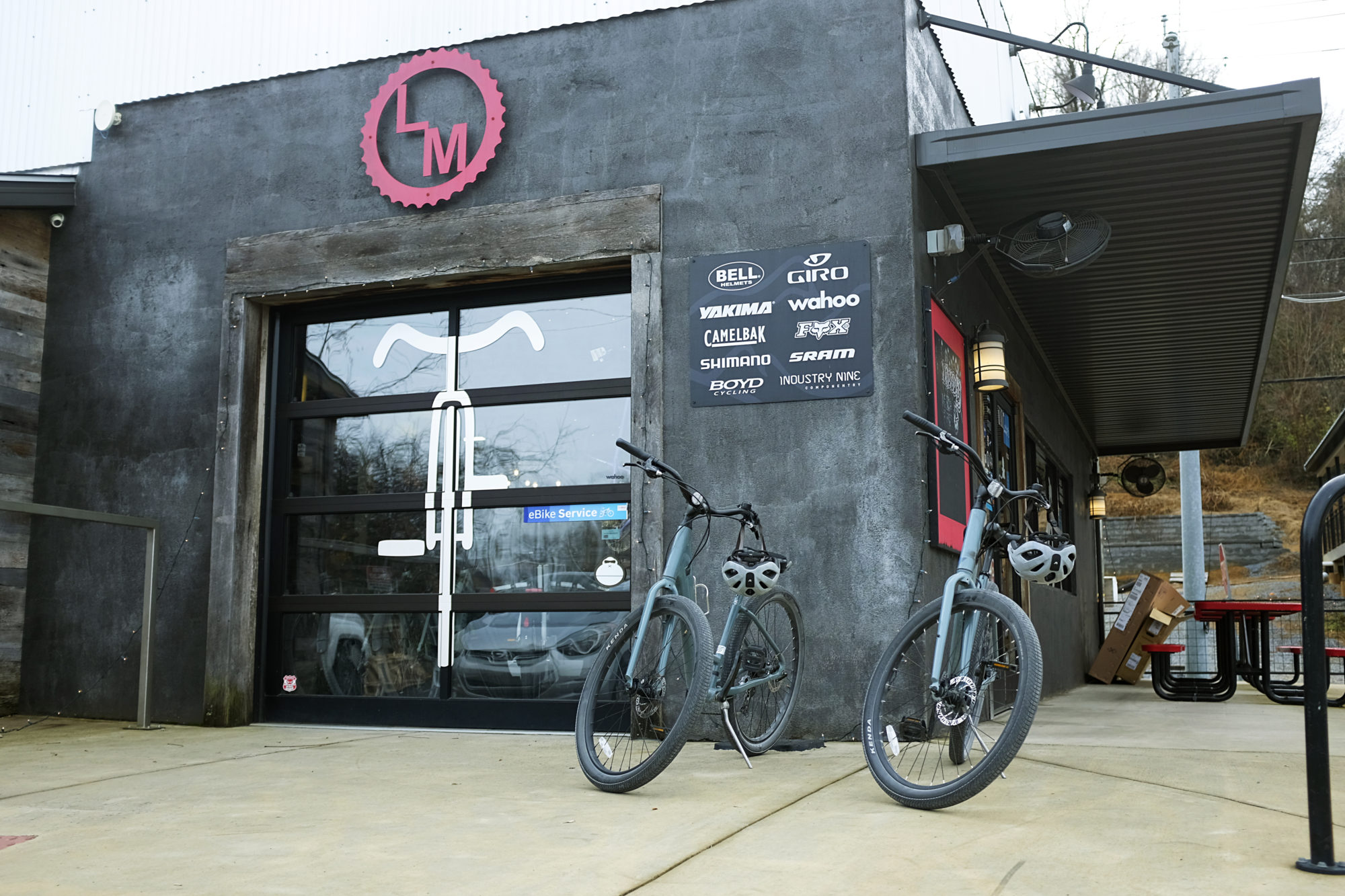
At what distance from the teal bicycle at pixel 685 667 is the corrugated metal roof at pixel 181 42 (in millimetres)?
3150

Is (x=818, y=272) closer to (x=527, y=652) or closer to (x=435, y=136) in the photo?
(x=435, y=136)

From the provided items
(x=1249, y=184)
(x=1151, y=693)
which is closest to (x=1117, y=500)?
(x=1151, y=693)

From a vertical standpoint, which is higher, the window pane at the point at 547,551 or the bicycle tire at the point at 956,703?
the window pane at the point at 547,551

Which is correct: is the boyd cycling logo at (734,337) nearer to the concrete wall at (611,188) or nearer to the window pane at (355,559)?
the concrete wall at (611,188)

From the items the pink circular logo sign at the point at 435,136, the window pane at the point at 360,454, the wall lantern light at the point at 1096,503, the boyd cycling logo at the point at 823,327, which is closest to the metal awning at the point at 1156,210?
the boyd cycling logo at the point at 823,327

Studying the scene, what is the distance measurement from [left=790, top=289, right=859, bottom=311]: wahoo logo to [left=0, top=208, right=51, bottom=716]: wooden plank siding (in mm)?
4646

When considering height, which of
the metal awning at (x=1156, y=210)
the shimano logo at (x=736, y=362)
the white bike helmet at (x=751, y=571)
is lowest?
the white bike helmet at (x=751, y=571)

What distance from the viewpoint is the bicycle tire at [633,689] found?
371cm

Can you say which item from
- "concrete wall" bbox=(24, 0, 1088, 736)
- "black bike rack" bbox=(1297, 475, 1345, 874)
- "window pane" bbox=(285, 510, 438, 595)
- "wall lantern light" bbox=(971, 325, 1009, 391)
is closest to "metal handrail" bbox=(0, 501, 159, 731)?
"concrete wall" bbox=(24, 0, 1088, 736)

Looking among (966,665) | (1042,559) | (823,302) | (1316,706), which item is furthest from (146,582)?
(1316,706)

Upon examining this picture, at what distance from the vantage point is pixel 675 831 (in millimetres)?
3115

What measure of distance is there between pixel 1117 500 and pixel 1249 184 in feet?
98.7

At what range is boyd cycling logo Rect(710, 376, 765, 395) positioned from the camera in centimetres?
555

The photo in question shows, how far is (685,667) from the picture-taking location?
399 cm
